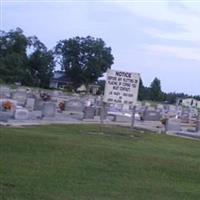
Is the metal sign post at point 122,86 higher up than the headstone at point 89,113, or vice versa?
the metal sign post at point 122,86

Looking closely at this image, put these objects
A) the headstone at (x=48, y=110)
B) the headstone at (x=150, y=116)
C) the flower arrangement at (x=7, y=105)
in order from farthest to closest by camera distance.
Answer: the headstone at (x=150, y=116) → the headstone at (x=48, y=110) → the flower arrangement at (x=7, y=105)

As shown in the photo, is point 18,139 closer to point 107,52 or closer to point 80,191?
point 80,191

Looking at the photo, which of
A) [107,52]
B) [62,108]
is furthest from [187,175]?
[107,52]

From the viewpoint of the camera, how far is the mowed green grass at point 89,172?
29.7ft

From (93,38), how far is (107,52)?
16.8ft

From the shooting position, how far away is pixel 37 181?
9.69 m

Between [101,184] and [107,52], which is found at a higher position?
[107,52]

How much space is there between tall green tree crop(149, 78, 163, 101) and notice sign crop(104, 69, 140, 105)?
9729 cm

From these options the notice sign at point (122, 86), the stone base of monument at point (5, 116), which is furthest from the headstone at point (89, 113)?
the notice sign at point (122, 86)

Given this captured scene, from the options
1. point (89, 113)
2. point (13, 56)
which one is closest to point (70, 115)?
point (89, 113)

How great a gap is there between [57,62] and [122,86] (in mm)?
100139

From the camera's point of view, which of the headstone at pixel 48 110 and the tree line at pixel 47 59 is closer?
the headstone at pixel 48 110

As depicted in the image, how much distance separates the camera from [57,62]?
413 feet

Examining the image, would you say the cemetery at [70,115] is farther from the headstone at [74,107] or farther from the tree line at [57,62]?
the tree line at [57,62]
